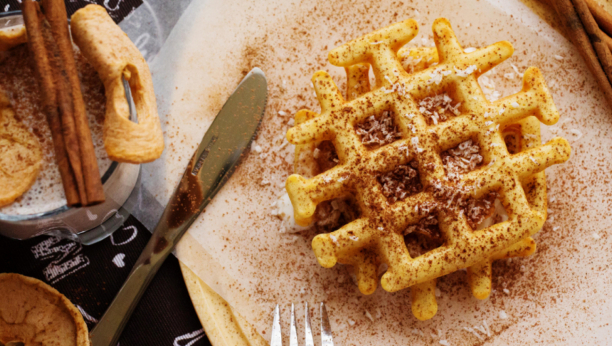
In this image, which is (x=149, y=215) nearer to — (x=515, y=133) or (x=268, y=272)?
(x=268, y=272)

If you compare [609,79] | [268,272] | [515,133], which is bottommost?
[268,272]

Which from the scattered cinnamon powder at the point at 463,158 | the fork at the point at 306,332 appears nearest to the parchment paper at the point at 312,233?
the fork at the point at 306,332

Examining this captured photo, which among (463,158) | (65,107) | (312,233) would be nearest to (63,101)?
(65,107)

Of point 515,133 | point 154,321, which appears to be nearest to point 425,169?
point 515,133

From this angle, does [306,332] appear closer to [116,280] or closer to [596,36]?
[116,280]

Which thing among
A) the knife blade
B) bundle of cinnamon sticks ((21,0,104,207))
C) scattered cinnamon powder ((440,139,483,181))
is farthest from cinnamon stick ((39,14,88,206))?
scattered cinnamon powder ((440,139,483,181))

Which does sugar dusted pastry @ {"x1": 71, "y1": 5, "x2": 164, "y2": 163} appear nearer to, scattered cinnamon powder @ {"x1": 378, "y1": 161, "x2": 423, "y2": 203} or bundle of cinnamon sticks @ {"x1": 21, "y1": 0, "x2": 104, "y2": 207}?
bundle of cinnamon sticks @ {"x1": 21, "y1": 0, "x2": 104, "y2": 207}

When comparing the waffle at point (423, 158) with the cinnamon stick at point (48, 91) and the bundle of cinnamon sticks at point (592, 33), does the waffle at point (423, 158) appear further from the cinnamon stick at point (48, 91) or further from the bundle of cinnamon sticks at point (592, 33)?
the cinnamon stick at point (48, 91)
